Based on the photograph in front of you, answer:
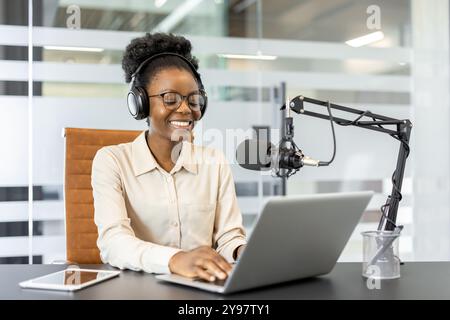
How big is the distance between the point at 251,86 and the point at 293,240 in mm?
2288

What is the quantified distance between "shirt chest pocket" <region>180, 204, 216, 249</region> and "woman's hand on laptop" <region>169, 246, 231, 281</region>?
446 mm

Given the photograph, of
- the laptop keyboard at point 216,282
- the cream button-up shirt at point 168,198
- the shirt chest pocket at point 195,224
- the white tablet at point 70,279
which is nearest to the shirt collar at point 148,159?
the cream button-up shirt at point 168,198

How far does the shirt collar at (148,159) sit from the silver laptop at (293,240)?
21.0 inches

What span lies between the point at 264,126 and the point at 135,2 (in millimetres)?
958

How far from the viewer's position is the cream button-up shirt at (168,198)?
1.49 metres

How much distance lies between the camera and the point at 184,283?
1013 millimetres

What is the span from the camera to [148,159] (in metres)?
1.58

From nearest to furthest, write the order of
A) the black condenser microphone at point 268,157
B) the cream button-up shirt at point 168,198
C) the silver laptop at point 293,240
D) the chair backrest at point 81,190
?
the silver laptop at point 293,240 → the black condenser microphone at point 268,157 → the cream button-up shirt at point 168,198 → the chair backrest at point 81,190

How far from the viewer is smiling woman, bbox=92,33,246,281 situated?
152 cm

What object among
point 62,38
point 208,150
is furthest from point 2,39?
point 208,150

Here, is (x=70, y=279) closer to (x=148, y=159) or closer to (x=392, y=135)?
(x=148, y=159)

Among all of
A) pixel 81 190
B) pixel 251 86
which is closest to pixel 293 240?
pixel 81 190

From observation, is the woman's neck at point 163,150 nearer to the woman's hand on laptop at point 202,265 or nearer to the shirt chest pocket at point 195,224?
the shirt chest pocket at point 195,224
